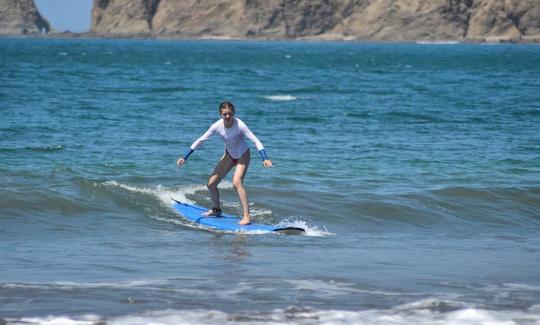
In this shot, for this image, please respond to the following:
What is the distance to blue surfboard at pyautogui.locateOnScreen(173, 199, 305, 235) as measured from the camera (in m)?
12.5

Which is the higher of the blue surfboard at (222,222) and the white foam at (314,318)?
the white foam at (314,318)

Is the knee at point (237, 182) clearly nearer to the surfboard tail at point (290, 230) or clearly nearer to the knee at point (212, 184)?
the knee at point (212, 184)

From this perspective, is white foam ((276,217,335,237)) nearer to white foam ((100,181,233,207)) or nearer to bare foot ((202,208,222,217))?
bare foot ((202,208,222,217))

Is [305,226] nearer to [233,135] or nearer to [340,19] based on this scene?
[233,135]

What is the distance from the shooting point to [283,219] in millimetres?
14070

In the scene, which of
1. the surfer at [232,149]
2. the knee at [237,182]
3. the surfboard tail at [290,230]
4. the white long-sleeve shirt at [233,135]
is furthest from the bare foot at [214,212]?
the surfboard tail at [290,230]

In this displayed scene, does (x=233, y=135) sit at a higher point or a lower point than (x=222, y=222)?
higher

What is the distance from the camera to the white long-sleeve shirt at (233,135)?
41.5 feet

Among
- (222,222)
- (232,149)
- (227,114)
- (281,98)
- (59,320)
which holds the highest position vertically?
(227,114)

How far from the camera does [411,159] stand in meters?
19.5

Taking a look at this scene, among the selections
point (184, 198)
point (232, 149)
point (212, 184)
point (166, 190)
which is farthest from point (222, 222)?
point (166, 190)

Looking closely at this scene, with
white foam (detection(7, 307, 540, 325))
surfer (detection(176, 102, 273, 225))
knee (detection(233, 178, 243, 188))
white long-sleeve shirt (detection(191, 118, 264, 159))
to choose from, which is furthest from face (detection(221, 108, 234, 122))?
white foam (detection(7, 307, 540, 325))

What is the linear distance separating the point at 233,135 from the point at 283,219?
1.91 meters

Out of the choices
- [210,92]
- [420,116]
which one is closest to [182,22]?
[210,92]
